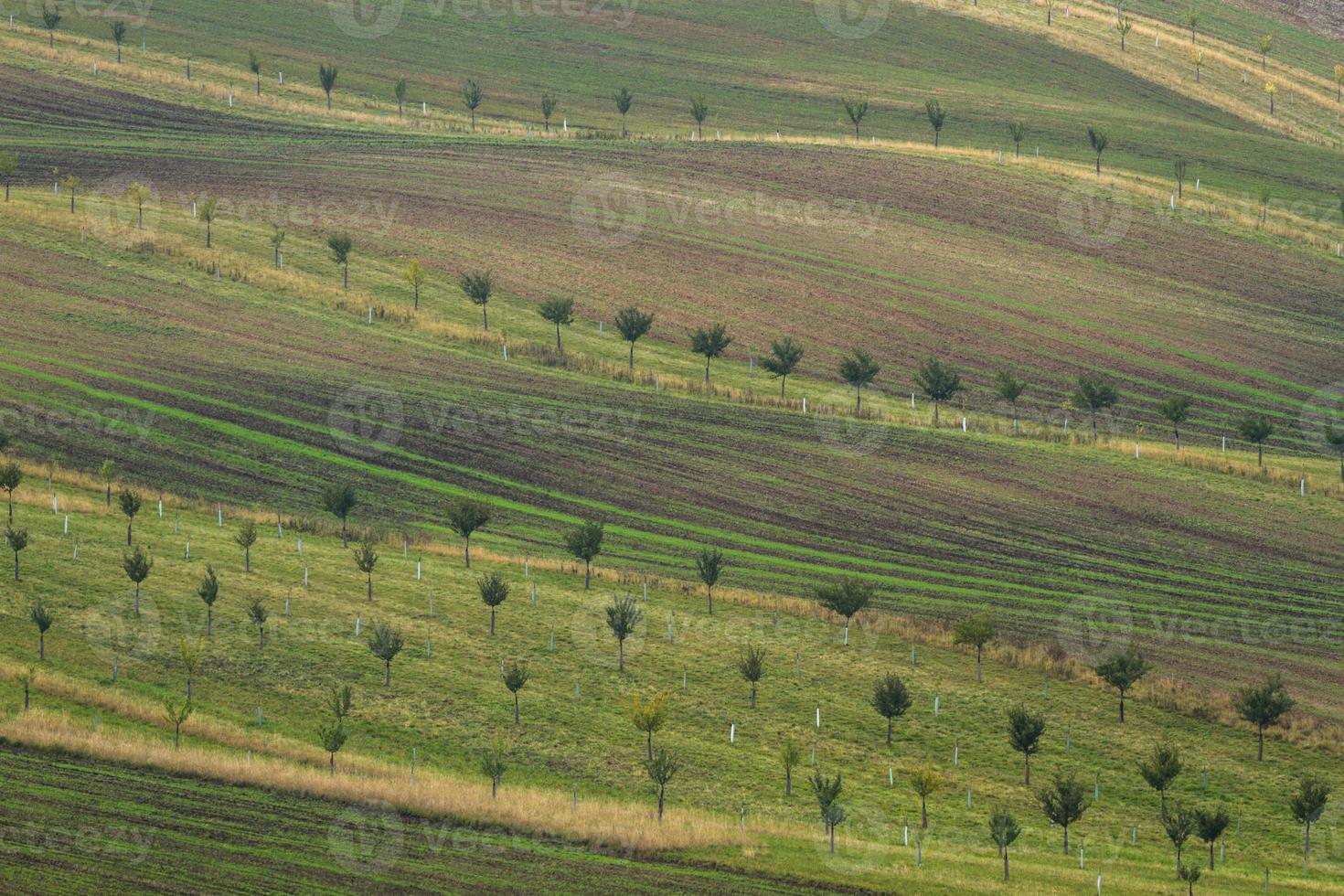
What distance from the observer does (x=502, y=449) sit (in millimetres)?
78500

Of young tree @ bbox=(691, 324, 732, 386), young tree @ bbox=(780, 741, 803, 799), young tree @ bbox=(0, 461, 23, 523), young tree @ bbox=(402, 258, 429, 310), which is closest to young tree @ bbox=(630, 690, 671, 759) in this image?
young tree @ bbox=(780, 741, 803, 799)

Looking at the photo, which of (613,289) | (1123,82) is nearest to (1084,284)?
(613,289)

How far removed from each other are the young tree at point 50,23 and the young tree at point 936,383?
79.7m

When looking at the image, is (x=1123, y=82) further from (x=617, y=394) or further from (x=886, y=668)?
(x=886, y=668)

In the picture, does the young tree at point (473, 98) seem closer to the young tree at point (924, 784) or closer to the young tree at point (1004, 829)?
the young tree at point (924, 784)

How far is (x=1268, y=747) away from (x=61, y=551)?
44.8m

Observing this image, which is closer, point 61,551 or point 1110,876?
point 1110,876

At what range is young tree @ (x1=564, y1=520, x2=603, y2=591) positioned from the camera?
6550cm

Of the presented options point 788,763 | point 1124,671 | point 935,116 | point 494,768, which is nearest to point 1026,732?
point 1124,671

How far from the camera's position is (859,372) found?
87375mm

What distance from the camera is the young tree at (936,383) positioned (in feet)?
284

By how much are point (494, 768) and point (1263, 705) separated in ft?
87.2

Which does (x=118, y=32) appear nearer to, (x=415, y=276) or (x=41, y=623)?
(x=415, y=276)

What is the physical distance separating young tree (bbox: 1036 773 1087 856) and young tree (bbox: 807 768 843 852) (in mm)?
6318
